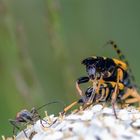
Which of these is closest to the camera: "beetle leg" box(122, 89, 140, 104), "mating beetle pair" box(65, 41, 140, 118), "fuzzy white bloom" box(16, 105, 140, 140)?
"fuzzy white bloom" box(16, 105, 140, 140)

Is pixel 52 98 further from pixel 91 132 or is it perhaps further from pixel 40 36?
pixel 91 132

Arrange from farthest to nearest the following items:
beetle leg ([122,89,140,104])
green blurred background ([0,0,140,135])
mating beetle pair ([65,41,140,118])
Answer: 1. green blurred background ([0,0,140,135])
2. beetle leg ([122,89,140,104])
3. mating beetle pair ([65,41,140,118])

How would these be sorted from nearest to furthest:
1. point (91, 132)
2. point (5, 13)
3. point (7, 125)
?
point (91, 132) → point (5, 13) → point (7, 125)

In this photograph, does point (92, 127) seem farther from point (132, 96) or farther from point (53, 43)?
point (53, 43)

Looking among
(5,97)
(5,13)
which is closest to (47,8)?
(5,13)

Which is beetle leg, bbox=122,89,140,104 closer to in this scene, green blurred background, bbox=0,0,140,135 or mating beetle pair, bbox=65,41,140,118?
mating beetle pair, bbox=65,41,140,118

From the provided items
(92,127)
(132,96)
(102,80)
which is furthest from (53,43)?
(92,127)

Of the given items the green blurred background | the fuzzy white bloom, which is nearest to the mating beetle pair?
the fuzzy white bloom
